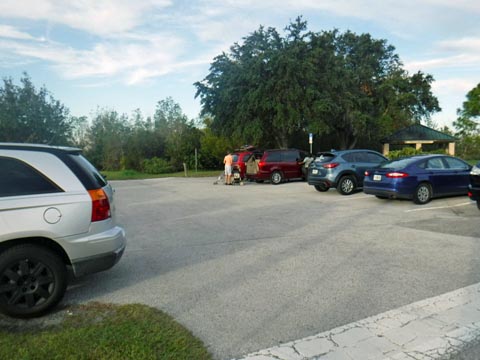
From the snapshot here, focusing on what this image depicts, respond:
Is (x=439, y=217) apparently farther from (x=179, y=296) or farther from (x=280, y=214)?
(x=179, y=296)

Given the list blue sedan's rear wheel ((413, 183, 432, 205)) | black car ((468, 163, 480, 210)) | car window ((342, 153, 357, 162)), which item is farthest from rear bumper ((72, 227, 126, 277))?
car window ((342, 153, 357, 162))

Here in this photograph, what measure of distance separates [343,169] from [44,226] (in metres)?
11.7

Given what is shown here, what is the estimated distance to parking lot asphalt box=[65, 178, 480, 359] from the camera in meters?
4.00

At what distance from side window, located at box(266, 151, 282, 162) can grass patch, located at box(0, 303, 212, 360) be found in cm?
1629

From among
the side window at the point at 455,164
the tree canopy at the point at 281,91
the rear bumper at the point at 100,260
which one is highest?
the tree canopy at the point at 281,91

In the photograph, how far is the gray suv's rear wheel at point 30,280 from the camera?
156 inches

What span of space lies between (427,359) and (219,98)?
29902 mm

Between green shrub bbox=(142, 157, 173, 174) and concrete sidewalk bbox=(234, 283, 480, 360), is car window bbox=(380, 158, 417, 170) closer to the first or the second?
concrete sidewalk bbox=(234, 283, 480, 360)

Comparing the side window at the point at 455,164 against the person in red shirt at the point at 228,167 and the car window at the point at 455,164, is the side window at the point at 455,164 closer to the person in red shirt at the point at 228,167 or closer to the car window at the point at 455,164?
the car window at the point at 455,164

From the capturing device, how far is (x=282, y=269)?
559 cm

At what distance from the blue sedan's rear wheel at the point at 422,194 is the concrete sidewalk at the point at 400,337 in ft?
25.0

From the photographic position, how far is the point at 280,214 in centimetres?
1037

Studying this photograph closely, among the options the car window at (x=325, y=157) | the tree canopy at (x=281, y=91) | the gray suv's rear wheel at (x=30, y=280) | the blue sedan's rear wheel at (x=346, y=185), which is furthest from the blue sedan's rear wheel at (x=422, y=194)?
the tree canopy at (x=281, y=91)

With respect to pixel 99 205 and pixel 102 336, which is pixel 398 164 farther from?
pixel 102 336
